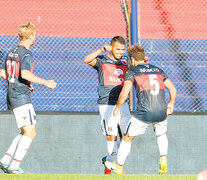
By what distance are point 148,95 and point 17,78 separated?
153 cm

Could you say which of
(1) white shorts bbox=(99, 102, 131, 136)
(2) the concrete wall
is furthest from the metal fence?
(1) white shorts bbox=(99, 102, 131, 136)

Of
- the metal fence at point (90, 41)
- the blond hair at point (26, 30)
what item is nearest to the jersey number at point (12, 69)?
the blond hair at point (26, 30)

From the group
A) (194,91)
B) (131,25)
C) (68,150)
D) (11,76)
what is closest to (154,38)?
(194,91)

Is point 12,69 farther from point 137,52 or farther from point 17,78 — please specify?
point 137,52

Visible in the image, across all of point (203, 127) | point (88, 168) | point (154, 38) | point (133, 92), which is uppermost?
point (154, 38)

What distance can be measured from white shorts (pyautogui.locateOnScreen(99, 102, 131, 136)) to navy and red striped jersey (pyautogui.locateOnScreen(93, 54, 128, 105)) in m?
0.09

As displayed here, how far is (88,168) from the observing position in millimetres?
7441

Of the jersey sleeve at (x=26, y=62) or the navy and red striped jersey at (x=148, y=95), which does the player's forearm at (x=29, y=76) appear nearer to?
the jersey sleeve at (x=26, y=62)

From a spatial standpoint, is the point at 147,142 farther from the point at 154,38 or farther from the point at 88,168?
the point at 154,38

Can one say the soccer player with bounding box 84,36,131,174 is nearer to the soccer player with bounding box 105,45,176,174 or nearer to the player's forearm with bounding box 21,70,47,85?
the soccer player with bounding box 105,45,176,174

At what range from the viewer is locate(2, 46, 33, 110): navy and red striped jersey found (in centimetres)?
584

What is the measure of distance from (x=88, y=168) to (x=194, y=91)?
314 centimetres

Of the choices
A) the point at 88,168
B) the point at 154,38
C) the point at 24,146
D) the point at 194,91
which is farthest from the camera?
the point at 154,38

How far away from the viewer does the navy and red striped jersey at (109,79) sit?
636cm
